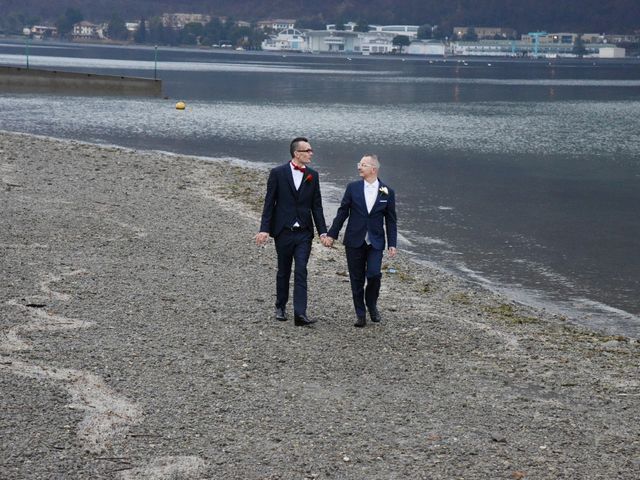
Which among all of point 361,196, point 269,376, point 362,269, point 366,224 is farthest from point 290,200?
point 269,376

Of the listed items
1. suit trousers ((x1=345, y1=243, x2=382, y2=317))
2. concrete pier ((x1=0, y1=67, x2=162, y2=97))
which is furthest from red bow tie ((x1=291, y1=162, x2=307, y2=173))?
concrete pier ((x1=0, y1=67, x2=162, y2=97))

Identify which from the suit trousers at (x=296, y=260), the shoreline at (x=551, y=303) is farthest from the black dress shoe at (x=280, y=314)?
the shoreline at (x=551, y=303)

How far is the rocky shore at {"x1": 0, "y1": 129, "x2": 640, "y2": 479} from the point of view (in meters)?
8.51

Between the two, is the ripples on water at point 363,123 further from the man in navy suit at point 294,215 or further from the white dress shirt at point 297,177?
the white dress shirt at point 297,177

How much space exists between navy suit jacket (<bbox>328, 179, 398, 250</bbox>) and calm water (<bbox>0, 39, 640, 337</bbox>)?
444cm

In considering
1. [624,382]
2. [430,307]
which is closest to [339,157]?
[430,307]

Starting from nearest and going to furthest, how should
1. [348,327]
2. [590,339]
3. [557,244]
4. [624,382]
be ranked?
1. [624,382]
2. [348,327]
3. [590,339]
4. [557,244]

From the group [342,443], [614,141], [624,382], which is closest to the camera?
[342,443]

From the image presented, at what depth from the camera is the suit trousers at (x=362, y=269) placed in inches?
495

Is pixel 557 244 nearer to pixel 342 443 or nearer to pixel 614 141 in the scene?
pixel 342 443

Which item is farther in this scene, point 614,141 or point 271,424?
point 614,141

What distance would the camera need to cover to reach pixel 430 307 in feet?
48.5

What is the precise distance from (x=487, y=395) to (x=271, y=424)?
89.2 inches

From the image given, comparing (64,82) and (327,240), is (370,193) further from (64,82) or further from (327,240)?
(64,82)
